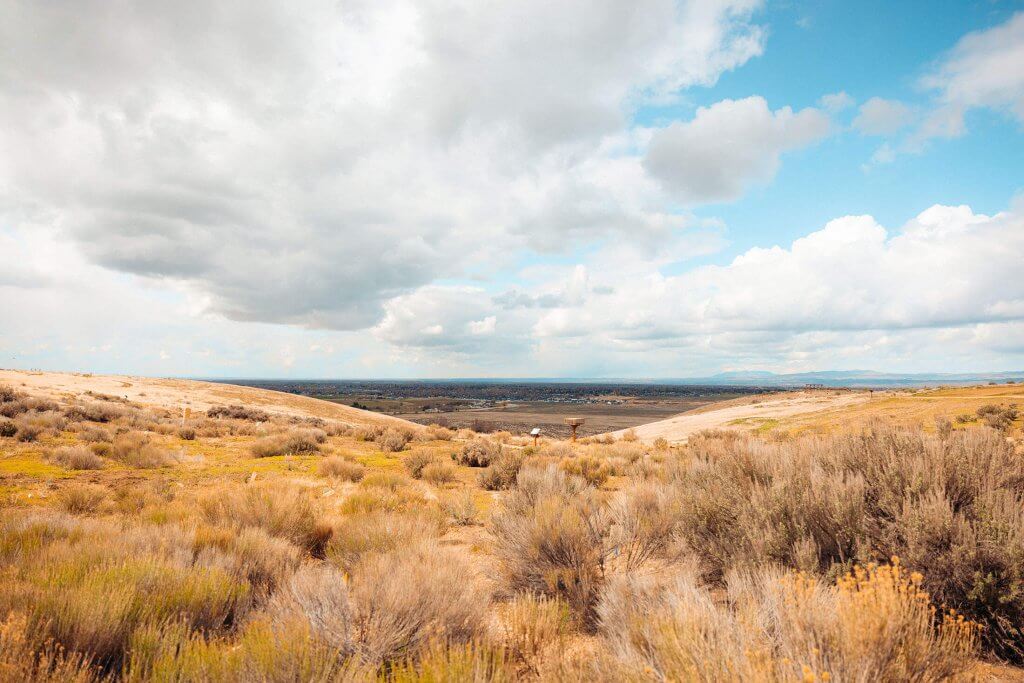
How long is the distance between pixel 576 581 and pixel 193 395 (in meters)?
41.5

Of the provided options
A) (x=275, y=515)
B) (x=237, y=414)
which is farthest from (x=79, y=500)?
(x=237, y=414)

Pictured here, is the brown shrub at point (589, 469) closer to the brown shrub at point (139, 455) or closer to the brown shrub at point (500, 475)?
the brown shrub at point (500, 475)

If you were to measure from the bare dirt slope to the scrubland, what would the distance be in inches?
1022

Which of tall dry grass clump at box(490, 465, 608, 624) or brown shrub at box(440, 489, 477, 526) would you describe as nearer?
tall dry grass clump at box(490, 465, 608, 624)

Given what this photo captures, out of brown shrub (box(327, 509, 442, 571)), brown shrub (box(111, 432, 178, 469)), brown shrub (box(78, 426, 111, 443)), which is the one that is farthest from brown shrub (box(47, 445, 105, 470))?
brown shrub (box(327, 509, 442, 571))

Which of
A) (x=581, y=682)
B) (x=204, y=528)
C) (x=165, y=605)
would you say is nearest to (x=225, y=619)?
(x=165, y=605)

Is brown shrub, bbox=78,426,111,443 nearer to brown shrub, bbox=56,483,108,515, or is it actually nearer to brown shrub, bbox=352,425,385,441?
brown shrub, bbox=56,483,108,515

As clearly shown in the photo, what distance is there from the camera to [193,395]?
119ft

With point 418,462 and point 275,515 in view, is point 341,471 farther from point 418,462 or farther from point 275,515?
point 275,515

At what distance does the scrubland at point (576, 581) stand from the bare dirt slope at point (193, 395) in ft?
85.2

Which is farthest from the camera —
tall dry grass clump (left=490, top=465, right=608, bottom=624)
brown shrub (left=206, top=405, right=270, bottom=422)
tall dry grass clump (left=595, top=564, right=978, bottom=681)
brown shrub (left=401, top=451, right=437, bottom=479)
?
brown shrub (left=206, top=405, right=270, bottom=422)

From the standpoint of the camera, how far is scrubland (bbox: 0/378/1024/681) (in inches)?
97.8

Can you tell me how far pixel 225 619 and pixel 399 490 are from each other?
19.6 ft

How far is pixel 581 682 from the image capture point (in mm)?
2660
